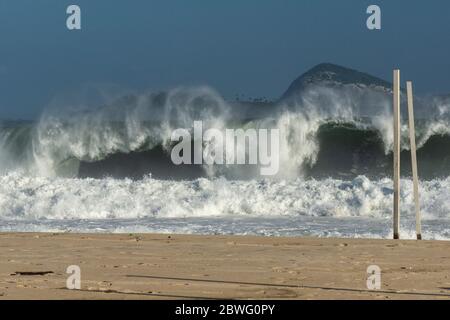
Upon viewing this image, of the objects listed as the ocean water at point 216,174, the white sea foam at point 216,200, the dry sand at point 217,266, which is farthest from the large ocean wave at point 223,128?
the dry sand at point 217,266

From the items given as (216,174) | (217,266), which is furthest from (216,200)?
(217,266)

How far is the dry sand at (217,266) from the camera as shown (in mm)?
7414

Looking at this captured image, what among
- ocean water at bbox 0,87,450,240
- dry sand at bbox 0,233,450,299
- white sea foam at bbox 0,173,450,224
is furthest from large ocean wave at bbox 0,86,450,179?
dry sand at bbox 0,233,450,299

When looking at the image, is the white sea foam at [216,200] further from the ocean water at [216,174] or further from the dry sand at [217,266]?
the dry sand at [217,266]

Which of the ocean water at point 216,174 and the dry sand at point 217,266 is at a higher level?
the ocean water at point 216,174

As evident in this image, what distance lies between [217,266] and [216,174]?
Result: 14.8 m

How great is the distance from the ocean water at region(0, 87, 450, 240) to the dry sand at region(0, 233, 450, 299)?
73.1 inches

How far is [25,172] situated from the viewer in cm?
2466

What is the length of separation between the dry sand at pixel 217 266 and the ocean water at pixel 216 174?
6.09 feet

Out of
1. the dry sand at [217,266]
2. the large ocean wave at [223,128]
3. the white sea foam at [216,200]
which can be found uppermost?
the large ocean wave at [223,128]

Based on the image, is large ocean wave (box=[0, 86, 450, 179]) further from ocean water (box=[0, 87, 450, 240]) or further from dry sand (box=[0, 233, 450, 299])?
dry sand (box=[0, 233, 450, 299])

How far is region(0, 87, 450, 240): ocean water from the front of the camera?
1523 cm

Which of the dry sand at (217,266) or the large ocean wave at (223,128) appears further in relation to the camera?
the large ocean wave at (223,128)
